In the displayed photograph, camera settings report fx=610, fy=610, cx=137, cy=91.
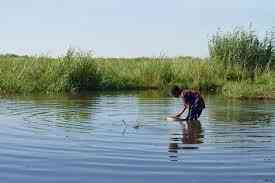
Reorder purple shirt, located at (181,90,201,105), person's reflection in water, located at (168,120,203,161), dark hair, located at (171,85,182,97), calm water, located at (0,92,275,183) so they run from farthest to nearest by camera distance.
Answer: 1. purple shirt, located at (181,90,201,105)
2. dark hair, located at (171,85,182,97)
3. person's reflection in water, located at (168,120,203,161)
4. calm water, located at (0,92,275,183)

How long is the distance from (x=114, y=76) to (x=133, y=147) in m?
26.0

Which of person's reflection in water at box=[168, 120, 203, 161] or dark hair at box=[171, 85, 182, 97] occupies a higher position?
dark hair at box=[171, 85, 182, 97]

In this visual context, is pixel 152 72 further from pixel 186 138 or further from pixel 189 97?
pixel 186 138

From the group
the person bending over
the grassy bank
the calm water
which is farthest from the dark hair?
the grassy bank

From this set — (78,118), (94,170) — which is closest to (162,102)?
(78,118)

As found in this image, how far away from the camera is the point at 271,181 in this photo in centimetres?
936

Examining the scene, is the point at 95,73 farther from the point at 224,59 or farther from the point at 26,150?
the point at 26,150

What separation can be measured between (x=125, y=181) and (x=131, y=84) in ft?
94.1

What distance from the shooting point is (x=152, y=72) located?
126 ft

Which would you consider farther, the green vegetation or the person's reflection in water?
the green vegetation

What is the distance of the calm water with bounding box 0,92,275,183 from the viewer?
9.86 m

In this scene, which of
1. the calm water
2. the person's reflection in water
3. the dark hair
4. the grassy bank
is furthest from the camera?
the grassy bank

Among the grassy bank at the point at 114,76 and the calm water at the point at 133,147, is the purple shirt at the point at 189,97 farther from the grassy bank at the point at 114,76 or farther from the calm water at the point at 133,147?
the grassy bank at the point at 114,76

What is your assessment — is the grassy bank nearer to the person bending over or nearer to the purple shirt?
the person bending over
